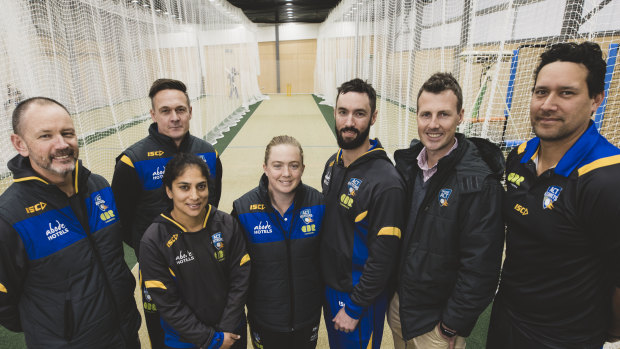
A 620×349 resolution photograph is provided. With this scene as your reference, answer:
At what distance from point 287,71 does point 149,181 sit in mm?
22619

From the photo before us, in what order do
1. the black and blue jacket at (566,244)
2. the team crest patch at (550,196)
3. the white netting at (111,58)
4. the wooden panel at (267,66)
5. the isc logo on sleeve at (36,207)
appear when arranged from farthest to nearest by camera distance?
1. the wooden panel at (267,66)
2. the white netting at (111,58)
3. the isc logo on sleeve at (36,207)
4. the team crest patch at (550,196)
5. the black and blue jacket at (566,244)

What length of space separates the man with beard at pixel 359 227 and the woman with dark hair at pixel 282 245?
10cm

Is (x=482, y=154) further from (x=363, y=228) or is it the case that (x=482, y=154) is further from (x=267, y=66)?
(x=267, y=66)

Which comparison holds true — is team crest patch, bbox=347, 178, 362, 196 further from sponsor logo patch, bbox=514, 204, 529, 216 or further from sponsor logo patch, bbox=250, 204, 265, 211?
sponsor logo patch, bbox=514, 204, 529, 216

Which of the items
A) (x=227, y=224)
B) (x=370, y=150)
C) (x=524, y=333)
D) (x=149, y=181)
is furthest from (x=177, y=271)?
(x=524, y=333)

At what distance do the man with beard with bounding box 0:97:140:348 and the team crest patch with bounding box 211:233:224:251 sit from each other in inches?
21.7

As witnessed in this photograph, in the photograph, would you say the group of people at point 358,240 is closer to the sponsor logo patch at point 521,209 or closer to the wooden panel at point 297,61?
the sponsor logo patch at point 521,209

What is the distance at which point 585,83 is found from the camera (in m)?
1.21

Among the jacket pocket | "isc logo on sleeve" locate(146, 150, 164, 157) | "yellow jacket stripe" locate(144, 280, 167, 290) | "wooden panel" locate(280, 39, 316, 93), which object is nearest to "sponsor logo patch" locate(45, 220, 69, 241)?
the jacket pocket

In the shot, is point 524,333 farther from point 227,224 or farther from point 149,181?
point 149,181

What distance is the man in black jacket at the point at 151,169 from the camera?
6.24 feet

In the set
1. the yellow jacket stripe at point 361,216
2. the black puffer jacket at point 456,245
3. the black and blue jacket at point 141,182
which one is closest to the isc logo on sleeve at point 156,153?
the black and blue jacket at point 141,182

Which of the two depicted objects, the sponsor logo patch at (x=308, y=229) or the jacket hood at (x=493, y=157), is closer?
the jacket hood at (x=493, y=157)

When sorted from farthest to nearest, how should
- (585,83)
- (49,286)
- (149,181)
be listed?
(149,181), (49,286), (585,83)
